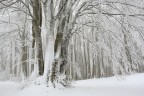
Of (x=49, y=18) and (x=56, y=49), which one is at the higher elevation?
(x=49, y=18)

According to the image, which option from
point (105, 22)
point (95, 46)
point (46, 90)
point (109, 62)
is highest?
point (105, 22)

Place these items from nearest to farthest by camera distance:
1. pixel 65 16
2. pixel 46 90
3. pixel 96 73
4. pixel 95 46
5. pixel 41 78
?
pixel 46 90
pixel 41 78
pixel 65 16
pixel 95 46
pixel 96 73

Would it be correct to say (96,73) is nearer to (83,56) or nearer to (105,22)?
(83,56)

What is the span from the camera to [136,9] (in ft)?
30.1

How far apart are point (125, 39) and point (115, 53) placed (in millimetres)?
771

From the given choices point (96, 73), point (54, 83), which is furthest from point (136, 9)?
point (96, 73)

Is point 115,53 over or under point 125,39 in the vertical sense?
under

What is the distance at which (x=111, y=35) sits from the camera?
9.48 metres

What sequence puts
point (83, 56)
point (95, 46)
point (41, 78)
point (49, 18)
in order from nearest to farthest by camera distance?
1. point (41, 78)
2. point (49, 18)
3. point (95, 46)
4. point (83, 56)

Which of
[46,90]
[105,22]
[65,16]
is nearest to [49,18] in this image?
[65,16]

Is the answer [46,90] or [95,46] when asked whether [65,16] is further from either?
[46,90]

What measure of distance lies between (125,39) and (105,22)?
1197mm

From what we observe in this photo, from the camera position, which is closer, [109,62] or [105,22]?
[105,22]

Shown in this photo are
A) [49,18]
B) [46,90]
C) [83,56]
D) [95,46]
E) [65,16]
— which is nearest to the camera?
[46,90]
